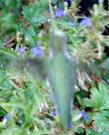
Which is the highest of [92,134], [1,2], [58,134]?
[1,2]

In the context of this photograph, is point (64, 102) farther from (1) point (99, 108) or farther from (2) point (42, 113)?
(1) point (99, 108)

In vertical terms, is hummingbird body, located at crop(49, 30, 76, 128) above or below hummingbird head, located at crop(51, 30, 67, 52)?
below


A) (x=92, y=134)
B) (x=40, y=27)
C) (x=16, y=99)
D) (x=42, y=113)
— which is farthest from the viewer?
(x=40, y=27)

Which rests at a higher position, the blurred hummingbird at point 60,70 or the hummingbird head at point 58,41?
the hummingbird head at point 58,41

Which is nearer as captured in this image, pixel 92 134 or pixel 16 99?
pixel 16 99

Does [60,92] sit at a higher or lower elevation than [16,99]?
higher

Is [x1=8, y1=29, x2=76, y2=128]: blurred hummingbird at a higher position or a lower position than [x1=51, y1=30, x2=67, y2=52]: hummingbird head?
lower

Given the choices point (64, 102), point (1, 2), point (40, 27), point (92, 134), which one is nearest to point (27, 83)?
point (92, 134)

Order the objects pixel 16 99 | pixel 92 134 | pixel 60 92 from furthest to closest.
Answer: pixel 92 134, pixel 16 99, pixel 60 92

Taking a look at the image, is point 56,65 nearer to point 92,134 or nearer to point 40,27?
point 92,134
